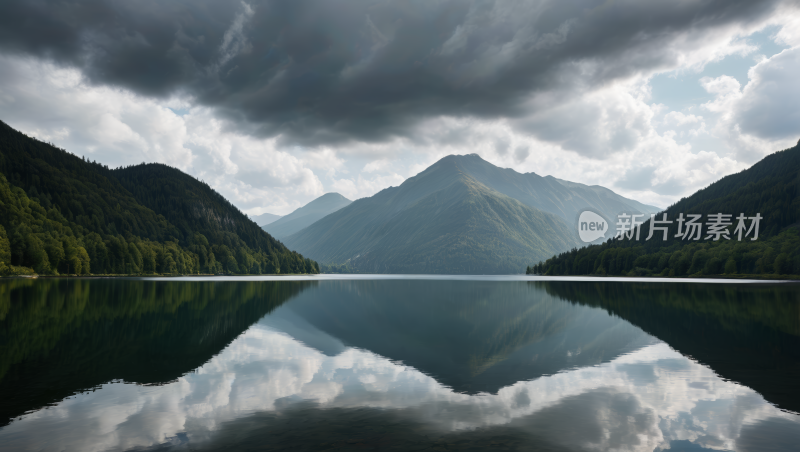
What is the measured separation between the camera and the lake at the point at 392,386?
→ 41.8ft

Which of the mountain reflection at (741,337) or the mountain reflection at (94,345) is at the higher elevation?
the mountain reflection at (94,345)

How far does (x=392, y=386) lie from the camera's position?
1862cm

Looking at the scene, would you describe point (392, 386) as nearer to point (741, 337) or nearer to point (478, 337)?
point (478, 337)

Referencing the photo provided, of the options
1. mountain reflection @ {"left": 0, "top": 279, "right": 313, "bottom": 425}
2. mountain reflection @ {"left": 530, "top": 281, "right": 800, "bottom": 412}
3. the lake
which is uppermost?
mountain reflection @ {"left": 0, "top": 279, "right": 313, "bottom": 425}

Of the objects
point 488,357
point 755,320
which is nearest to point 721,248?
point 755,320

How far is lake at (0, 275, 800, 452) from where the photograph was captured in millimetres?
12742

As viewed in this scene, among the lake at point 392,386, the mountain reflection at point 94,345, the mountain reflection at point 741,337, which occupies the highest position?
the mountain reflection at point 94,345

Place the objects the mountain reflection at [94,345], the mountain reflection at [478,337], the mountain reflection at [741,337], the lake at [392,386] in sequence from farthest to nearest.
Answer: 1. the mountain reflection at [478,337]
2. the mountain reflection at [741,337]
3. the mountain reflection at [94,345]
4. the lake at [392,386]

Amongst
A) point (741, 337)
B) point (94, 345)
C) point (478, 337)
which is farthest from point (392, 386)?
point (741, 337)

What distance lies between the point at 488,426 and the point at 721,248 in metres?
230

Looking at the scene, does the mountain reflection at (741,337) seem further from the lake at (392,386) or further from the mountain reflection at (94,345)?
the mountain reflection at (94,345)

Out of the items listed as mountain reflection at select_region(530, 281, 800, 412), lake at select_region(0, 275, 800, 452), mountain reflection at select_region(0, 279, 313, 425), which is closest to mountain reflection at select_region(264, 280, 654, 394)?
lake at select_region(0, 275, 800, 452)

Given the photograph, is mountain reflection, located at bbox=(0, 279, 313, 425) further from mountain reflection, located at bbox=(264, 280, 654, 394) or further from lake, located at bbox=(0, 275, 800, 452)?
mountain reflection, located at bbox=(264, 280, 654, 394)

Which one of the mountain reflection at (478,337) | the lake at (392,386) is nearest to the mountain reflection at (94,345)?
the lake at (392,386)
